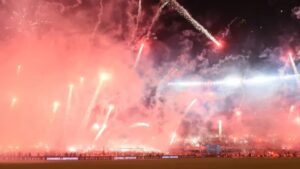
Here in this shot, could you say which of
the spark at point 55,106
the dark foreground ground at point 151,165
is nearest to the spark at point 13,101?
the spark at point 55,106

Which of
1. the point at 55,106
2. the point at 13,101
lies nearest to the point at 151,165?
the point at 55,106

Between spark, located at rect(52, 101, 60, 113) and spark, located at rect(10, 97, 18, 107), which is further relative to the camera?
spark, located at rect(52, 101, 60, 113)

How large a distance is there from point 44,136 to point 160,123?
2061cm

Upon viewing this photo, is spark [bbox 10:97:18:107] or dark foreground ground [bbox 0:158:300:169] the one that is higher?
spark [bbox 10:97:18:107]

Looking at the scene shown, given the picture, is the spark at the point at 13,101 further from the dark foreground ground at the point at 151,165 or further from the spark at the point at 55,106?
the dark foreground ground at the point at 151,165

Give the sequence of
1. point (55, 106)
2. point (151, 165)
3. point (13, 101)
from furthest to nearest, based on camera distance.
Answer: point (55, 106) < point (13, 101) < point (151, 165)

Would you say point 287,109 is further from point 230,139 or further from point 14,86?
point 14,86

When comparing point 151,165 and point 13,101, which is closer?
point 151,165

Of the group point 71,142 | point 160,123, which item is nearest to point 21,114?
point 71,142

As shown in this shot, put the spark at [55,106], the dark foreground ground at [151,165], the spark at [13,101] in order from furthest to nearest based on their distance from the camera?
the spark at [55,106] < the spark at [13,101] < the dark foreground ground at [151,165]

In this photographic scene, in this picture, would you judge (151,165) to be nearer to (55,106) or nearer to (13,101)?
(55,106)

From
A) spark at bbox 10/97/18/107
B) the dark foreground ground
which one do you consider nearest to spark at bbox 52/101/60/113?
spark at bbox 10/97/18/107

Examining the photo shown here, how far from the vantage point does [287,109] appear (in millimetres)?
83500

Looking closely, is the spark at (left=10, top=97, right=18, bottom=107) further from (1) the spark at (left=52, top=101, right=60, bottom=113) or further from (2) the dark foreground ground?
(2) the dark foreground ground
